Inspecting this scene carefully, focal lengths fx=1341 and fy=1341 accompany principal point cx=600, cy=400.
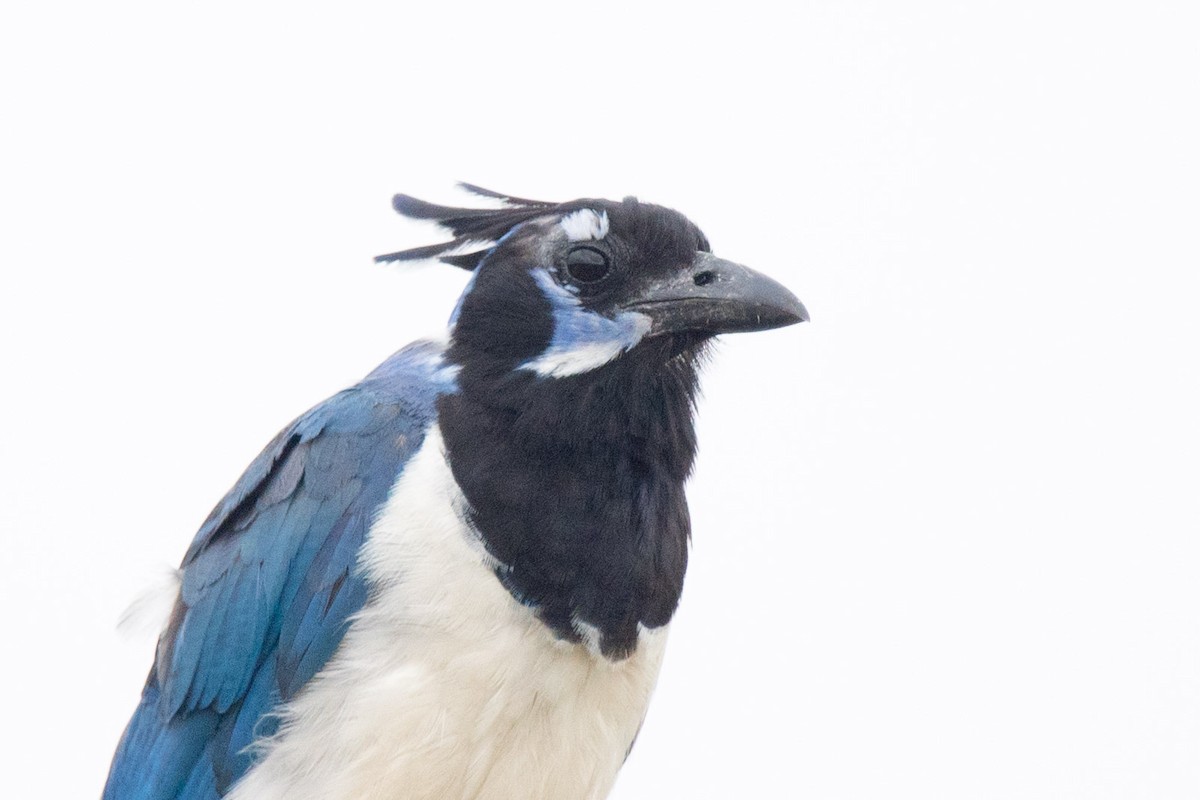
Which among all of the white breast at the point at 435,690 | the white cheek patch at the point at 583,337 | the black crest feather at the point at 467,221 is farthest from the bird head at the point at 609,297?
the white breast at the point at 435,690

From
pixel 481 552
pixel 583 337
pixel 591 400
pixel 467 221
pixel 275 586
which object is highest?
pixel 467 221

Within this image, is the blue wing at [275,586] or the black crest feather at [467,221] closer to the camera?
the blue wing at [275,586]

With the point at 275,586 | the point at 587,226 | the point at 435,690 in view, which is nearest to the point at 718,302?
the point at 587,226

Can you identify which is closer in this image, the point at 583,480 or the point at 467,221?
the point at 583,480

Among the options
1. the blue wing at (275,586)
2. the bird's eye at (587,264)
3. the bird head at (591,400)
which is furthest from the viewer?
the bird's eye at (587,264)

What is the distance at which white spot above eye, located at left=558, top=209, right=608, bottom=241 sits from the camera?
4172 millimetres

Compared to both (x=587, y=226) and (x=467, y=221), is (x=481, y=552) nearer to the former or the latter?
(x=587, y=226)

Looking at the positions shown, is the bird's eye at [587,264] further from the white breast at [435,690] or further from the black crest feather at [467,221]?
the white breast at [435,690]

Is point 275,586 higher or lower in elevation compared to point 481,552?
lower

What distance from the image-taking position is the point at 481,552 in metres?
3.84

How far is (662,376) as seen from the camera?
420cm

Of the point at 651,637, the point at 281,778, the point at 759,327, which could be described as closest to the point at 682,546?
the point at 651,637

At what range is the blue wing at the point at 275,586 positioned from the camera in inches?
159

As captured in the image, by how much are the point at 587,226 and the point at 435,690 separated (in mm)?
1478
